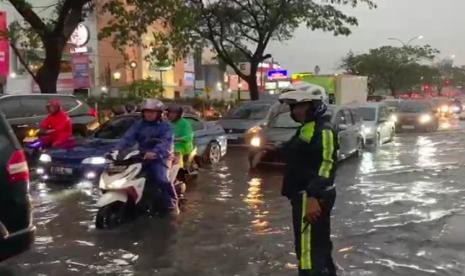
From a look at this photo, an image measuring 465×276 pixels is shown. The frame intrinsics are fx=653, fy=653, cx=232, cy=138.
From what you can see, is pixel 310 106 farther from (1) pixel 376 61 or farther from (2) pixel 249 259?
(1) pixel 376 61

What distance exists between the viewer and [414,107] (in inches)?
1199

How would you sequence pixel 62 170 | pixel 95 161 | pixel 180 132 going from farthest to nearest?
pixel 62 170 < pixel 95 161 < pixel 180 132

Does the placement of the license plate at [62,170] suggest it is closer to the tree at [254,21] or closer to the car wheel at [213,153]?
the car wheel at [213,153]

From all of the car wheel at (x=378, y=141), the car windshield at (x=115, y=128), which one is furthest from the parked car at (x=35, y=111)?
the car wheel at (x=378, y=141)

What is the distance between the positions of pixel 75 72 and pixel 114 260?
2244cm

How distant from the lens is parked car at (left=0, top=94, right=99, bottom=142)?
47.4ft

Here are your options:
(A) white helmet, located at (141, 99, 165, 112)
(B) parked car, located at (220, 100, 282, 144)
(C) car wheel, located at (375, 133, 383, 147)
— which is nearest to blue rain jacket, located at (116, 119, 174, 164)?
(A) white helmet, located at (141, 99, 165, 112)

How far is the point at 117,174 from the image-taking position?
7.98 meters

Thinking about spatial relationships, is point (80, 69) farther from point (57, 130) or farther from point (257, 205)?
point (257, 205)

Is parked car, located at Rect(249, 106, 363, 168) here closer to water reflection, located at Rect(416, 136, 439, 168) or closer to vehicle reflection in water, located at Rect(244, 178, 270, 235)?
vehicle reflection in water, located at Rect(244, 178, 270, 235)

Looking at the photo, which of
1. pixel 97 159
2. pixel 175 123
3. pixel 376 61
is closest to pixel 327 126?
pixel 175 123

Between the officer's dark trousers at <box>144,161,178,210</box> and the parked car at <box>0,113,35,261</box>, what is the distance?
3.09 meters

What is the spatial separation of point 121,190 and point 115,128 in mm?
4720

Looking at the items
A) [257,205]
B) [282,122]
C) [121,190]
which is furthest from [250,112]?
[121,190]
